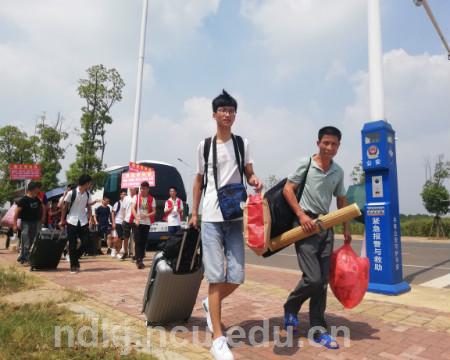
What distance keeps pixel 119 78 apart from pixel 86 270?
15.9m

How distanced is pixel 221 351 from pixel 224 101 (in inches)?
77.6

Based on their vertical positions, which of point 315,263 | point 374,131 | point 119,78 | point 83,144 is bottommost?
point 315,263

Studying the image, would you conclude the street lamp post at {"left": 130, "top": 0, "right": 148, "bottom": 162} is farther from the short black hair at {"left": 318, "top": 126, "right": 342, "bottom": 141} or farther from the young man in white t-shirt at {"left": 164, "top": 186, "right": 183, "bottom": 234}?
the short black hair at {"left": 318, "top": 126, "right": 342, "bottom": 141}

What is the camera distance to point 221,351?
9.30ft

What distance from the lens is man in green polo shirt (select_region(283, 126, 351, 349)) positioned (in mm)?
3336

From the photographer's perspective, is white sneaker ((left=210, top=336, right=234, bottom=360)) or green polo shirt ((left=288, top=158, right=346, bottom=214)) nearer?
white sneaker ((left=210, top=336, right=234, bottom=360))

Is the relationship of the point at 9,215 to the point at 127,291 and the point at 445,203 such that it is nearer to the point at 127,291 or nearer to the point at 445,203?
the point at 127,291

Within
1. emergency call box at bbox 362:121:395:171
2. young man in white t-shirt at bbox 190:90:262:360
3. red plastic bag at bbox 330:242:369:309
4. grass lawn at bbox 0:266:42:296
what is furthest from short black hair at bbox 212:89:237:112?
grass lawn at bbox 0:266:42:296

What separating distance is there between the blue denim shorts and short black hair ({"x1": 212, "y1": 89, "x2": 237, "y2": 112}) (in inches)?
38.8

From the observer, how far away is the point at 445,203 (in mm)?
22438

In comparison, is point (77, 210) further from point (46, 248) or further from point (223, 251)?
point (223, 251)

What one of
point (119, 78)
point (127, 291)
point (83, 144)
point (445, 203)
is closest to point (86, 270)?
point (127, 291)

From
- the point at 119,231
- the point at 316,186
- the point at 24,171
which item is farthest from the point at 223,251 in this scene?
the point at 24,171

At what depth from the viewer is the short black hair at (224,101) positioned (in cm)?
329
